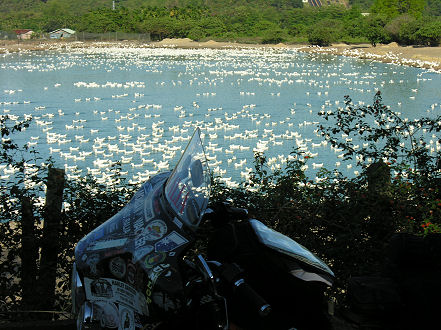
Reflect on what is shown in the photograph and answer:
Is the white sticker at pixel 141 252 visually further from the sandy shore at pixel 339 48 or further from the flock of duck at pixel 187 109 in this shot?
the sandy shore at pixel 339 48

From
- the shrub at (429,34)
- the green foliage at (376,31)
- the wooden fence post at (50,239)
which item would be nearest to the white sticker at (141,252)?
the wooden fence post at (50,239)

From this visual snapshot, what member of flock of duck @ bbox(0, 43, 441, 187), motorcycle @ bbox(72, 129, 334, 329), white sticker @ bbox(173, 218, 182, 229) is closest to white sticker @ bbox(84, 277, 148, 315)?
motorcycle @ bbox(72, 129, 334, 329)

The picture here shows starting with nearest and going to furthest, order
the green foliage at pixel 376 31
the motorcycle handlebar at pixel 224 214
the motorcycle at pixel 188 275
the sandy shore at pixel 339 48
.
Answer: the motorcycle at pixel 188 275 < the motorcycle handlebar at pixel 224 214 < the sandy shore at pixel 339 48 < the green foliage at pixel 376 31

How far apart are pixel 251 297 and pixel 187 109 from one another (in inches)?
1029

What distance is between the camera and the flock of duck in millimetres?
17062

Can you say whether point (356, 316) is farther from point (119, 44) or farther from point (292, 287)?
point (119, 44)

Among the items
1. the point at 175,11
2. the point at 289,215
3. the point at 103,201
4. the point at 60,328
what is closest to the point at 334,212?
the point at 289,215

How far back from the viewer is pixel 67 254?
466 cm

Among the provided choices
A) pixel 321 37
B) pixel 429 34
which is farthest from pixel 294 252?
pixel 321 37

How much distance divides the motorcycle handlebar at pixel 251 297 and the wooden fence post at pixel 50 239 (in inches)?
121

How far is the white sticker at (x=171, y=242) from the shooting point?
6.69ft

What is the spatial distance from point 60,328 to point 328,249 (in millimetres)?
2167

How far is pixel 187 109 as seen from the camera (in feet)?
90.9

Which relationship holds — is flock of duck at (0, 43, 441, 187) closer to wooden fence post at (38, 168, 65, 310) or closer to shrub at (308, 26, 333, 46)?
wooden fence post at (38, 168, 65, 310)
